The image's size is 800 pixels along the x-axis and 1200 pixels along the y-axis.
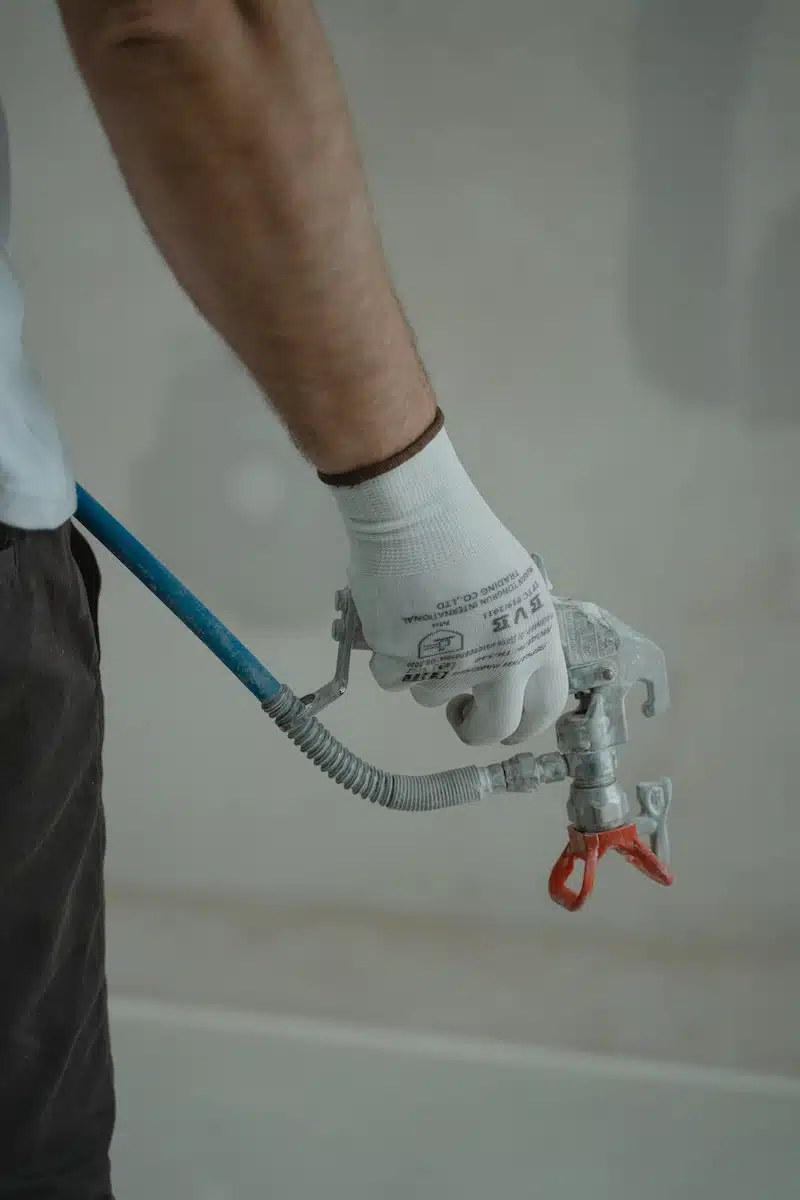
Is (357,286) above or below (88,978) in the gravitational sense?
above

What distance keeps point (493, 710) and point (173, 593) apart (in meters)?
0.25

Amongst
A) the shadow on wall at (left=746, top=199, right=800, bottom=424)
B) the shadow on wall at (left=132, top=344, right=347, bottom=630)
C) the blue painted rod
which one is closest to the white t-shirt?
the blue painted rod

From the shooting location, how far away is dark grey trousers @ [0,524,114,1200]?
1.71 ft

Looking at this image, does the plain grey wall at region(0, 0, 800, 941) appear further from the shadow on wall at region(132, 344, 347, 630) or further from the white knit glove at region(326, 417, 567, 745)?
the white knit glove at region(326, 417, 567, 745)

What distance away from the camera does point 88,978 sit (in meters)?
0.64

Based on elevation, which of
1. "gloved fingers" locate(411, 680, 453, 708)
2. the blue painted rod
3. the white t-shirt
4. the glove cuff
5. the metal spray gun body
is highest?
the white t-shirt

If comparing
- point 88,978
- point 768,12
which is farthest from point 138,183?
point 768,12

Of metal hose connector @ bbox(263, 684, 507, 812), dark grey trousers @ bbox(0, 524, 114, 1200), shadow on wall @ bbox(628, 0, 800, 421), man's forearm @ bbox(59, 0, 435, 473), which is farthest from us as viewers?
shadow on wall @ bbox(628, 0, 800, 421)

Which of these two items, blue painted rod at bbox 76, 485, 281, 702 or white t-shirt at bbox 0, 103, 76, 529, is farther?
blue painted rod at bbox 76, 485, 281, 702

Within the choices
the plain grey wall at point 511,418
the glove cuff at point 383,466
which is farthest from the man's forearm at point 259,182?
the plain grey wall at point 511,418

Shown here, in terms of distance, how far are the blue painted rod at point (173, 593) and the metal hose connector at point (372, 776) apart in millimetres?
21

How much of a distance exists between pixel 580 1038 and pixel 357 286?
111 centimetres

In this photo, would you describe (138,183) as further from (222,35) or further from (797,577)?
(797,577)

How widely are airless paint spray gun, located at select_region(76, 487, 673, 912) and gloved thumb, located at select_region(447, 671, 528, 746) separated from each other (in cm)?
3
